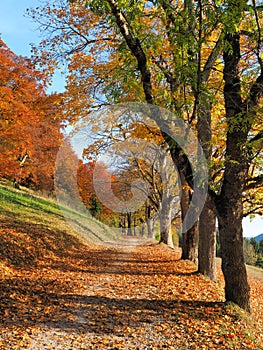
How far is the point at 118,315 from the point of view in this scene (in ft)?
20.6

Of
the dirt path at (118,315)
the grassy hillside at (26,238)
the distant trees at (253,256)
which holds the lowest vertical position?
the distant trees at (253,256)

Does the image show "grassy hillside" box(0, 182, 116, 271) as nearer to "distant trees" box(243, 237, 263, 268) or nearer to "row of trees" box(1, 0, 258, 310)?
"row of trees" box(1, 0, 258, 310)

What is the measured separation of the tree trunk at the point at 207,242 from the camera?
1093 centimetres

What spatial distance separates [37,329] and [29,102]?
1428 centimetres

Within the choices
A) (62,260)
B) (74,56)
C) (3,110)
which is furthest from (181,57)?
(3,110)

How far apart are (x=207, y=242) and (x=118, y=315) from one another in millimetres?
5481

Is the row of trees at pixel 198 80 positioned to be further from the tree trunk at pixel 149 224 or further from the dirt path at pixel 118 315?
the tree trunk at pixel 149 224

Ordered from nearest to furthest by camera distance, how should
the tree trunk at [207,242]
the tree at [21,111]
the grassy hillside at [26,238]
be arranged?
1. the grassy hillside at [26,238]
2. the tree trunk at [207,242]
3. the tree at [21,111]

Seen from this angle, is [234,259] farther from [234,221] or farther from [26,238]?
[26,238]

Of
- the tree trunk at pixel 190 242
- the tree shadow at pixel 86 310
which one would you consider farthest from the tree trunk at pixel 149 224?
the tree shadow at pixel 86 310

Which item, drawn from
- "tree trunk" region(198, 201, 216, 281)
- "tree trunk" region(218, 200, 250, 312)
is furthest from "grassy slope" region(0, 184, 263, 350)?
"tree trunk" region(198, 201, 216, 281)

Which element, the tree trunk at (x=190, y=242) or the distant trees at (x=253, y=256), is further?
the distant trees at (x=253, y=256)

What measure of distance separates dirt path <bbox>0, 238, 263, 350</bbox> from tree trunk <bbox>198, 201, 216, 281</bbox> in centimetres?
83

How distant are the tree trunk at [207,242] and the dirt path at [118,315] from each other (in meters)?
0.83
